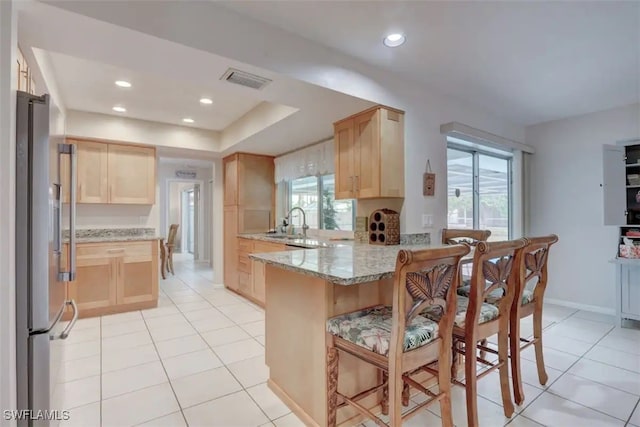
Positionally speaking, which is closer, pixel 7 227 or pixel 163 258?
pixel 7 227

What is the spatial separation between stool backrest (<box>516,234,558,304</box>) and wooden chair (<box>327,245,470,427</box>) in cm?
75

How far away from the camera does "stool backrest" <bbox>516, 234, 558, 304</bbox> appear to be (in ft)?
6.19

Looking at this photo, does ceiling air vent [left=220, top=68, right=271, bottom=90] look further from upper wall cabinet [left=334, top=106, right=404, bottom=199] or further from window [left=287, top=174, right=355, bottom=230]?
window [left=287, top=174, right=355, bottom=230]

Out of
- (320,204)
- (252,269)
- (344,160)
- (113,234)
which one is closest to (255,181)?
(320,204)

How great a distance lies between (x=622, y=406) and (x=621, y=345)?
1.24m

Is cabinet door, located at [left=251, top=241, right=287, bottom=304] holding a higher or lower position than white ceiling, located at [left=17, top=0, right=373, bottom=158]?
lower

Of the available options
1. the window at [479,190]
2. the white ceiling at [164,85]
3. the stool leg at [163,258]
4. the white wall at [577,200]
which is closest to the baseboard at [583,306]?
the white wall at [577,200]

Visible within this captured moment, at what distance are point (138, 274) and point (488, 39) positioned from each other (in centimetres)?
445

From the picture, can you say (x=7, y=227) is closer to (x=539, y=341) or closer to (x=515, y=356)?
(x=515, y=356)

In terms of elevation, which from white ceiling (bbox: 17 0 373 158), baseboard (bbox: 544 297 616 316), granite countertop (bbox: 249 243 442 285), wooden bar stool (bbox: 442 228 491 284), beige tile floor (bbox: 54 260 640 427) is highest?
white ceiling (bbox: 17 0 373 158)

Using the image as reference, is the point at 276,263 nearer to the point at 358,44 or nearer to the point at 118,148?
the point at 358,44

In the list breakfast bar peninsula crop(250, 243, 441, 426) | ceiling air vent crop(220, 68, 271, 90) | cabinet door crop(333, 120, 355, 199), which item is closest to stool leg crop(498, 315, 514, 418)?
breakfast bar peninsula crop(250, 243, 441, 426)

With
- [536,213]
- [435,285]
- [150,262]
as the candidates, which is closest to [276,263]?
[435,285]

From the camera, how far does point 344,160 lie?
3.08 metres
